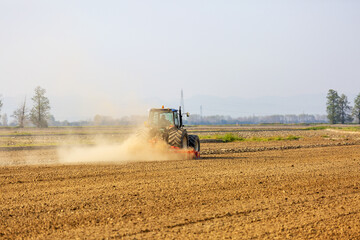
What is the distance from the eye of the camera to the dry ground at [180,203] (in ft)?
27.4

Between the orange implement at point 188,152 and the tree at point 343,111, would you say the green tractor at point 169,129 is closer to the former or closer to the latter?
the orange implement at point 188,152

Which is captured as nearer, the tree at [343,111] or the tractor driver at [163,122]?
the tractor driver at [163,122]

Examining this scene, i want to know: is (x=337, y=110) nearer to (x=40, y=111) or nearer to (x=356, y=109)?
(x=356, y=109)

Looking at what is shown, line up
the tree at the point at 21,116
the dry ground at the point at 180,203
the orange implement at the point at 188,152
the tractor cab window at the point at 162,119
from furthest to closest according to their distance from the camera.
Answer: the tree at the point at 21,116 < the tractor cab window at the point at 162,119 < the orange implement at the point at 188,152 < the dry ground at the point at 180,203

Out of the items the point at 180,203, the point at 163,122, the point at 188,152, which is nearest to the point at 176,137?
the point at 188,152

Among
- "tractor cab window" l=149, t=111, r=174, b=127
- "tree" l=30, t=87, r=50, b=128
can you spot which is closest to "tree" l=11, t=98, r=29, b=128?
"tree" l=30, t=87, r=50, b=128

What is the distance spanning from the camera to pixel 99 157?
23453mm

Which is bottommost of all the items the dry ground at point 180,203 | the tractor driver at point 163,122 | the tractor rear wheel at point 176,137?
the dry ground at point 180,203

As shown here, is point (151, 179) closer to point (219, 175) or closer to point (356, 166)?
point (219, 175)

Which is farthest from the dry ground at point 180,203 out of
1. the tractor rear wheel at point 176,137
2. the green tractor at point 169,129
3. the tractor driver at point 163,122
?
the tractor driver at point 163,122

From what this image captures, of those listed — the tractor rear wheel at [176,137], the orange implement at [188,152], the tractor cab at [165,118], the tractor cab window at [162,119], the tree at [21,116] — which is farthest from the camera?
the tree at [21,116]

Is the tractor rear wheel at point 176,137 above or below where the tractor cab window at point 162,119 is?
below

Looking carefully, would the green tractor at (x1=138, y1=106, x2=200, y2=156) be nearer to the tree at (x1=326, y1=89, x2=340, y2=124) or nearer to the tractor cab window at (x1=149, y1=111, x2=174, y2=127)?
the tractor cab window at (x1=149, y1=111, x2=174, y2=127)

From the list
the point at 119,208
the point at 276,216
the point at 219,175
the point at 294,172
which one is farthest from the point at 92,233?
the point at 294,172
